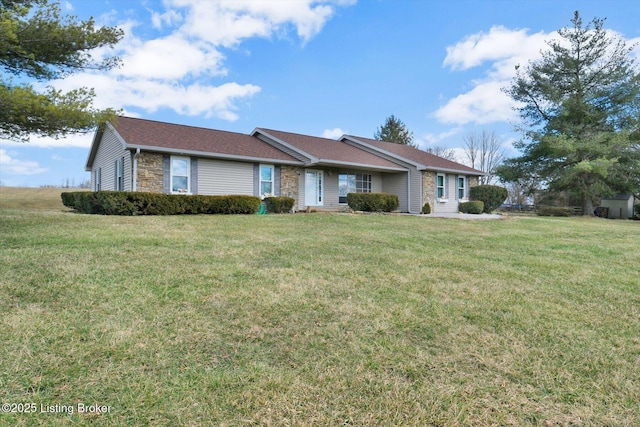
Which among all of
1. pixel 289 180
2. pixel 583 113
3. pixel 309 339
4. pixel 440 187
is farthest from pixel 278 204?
pixel 583 113

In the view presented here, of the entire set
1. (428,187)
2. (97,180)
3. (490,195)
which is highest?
(97,180)

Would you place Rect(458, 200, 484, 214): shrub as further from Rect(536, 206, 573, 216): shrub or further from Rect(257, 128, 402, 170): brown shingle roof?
Rect(536, 206, 573, 216): shrub

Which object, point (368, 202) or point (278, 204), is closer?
point (278, 204)

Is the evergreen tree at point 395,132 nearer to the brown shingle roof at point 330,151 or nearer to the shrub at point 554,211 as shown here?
the shrub at point 554,211

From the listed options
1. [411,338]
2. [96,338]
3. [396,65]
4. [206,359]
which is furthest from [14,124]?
[396,65]

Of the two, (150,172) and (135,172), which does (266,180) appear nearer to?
(150,172)

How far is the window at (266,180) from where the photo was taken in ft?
50.3

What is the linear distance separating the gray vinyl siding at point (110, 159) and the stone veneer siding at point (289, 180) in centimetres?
612

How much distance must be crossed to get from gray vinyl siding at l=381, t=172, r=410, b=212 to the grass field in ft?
43.1

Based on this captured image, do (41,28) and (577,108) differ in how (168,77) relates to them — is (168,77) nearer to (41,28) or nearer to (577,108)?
(41,28)

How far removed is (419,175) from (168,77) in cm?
1327

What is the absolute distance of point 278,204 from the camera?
Answer: 14.4m

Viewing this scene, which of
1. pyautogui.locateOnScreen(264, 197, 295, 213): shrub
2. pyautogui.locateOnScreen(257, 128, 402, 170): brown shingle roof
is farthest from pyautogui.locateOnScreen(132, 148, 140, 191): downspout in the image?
pyautogui.locateOnScreen(257, 128, 402, 170): brown shingle roof

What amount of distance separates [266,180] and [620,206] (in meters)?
24.0
